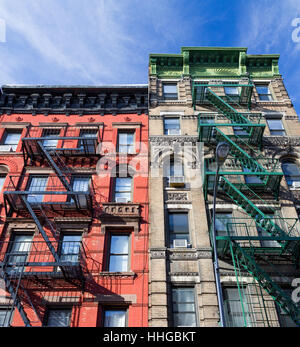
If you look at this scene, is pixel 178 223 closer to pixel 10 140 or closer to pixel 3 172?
pixel 3 172

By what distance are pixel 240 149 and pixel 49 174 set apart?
10.1m

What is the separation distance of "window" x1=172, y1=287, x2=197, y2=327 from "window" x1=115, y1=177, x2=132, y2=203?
5411mm

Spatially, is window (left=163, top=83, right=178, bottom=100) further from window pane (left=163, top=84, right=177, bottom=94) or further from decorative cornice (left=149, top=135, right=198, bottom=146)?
decorative cornice (left=149, top=135, right=198, bottom=146)

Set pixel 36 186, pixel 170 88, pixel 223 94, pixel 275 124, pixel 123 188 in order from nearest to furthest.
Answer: pixel 36 186 → pixel 123 188 → pixel 275 124 → pixel 223 94 → pixel 170 88

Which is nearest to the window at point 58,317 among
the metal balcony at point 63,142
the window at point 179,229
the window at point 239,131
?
the window at point 179,229

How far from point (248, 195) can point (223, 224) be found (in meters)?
2.17

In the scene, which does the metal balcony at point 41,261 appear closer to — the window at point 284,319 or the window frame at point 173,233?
the window frame at point 173,233

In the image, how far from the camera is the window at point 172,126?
20.5 m

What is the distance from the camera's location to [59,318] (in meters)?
13.6

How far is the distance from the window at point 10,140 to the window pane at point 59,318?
987 centimetres

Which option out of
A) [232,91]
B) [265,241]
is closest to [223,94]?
[232,91]

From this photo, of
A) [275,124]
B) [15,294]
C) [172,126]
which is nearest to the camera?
[15,294]

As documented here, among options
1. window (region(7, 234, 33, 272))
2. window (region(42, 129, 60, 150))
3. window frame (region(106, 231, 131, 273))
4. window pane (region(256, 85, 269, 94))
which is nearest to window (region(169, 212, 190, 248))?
window frame (region(106, 231, 131, 273))
